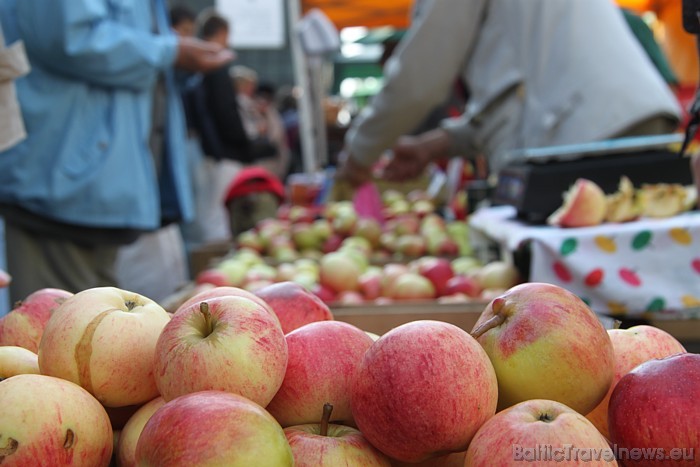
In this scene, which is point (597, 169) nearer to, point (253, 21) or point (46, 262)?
point (46, 262)

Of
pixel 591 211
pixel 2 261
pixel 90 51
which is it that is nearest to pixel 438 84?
pixel 591 211

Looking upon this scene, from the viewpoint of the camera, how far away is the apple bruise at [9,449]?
66 cm

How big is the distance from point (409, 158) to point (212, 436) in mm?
3224

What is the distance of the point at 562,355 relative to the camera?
75 centimetres

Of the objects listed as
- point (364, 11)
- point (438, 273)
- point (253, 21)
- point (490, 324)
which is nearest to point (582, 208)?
point (438, 273)

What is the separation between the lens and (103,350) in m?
0.78

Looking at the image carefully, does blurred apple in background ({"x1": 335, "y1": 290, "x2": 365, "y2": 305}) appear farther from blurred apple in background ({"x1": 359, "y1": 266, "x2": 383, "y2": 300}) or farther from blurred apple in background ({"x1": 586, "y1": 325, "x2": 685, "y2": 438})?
blurred apple in background ({"x1": 586, "y1": 325, "x2": 685, "y2": 438})

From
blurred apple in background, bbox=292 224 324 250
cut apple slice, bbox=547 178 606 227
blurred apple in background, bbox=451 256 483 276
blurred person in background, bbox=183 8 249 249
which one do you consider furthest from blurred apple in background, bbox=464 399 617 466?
blurred person in background, bbox=183 8 249 249

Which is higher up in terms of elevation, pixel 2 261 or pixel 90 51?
pixel 90 51

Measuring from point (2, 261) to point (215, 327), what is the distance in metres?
2.08

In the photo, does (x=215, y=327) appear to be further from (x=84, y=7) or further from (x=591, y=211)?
(x=84, y=7)

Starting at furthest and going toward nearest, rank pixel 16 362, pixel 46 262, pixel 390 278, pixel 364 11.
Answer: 1. pixel 364 11
2. pixel 46 262
3. pixel 390 278
4. pixel 16 362

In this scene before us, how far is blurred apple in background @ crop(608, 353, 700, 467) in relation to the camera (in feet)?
2.21

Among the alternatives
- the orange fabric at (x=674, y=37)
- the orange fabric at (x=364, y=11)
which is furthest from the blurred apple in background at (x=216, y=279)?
the orange fabric at (x=674, y=37)
